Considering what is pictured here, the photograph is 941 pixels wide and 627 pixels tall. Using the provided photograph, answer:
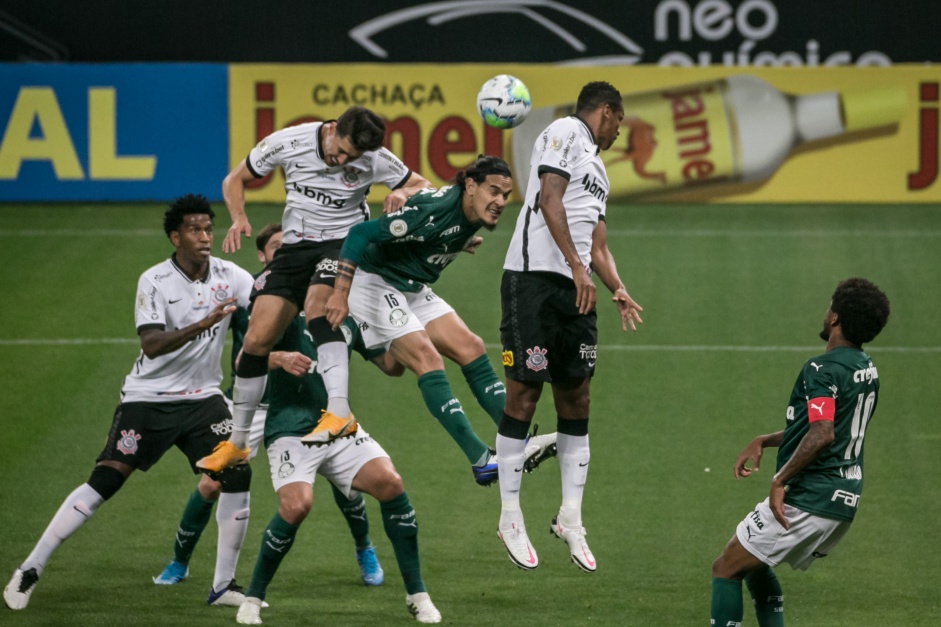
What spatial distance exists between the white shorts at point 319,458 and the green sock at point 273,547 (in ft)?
0.78

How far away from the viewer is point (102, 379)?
49.5ft

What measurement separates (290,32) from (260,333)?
1776cm

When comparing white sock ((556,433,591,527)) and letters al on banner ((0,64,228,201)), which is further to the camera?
letters al on banner ((0,64,228,201))

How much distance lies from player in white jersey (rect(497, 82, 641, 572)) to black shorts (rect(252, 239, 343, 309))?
60.2 inches

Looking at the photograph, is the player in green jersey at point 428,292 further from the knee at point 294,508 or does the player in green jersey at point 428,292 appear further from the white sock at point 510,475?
the knee at point 294,508

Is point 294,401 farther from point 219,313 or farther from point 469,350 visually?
point 469,350

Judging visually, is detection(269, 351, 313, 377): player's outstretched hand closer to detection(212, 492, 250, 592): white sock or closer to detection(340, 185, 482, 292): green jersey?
detection(340, 185, 482, 292): green jersey

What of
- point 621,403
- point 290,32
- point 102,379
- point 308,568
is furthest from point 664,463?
point 290,32

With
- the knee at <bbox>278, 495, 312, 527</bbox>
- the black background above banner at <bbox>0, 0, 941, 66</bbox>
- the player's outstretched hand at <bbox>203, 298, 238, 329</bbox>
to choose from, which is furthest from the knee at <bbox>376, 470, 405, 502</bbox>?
the black background above banner at <bbox>0, 0, 941, 66</bbox>

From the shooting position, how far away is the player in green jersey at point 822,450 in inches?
283

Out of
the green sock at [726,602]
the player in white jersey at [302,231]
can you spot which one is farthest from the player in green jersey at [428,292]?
the green sock at [726,602]

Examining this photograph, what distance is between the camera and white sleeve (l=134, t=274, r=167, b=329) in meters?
9.38

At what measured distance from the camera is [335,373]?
890cm

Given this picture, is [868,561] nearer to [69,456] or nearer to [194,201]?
[194,201]
